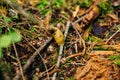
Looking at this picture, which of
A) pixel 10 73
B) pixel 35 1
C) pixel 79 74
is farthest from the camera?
pixel 35 1

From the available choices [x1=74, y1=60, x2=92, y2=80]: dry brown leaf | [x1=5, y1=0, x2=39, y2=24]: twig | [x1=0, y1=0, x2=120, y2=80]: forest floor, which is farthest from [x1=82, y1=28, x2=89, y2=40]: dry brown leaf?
[x1=5, y1=0, x2=39, y2=24]: twig

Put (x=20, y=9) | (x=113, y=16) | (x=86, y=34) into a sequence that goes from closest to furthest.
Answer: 1. (x=20, y=9)
2. (x=86, y=34)
3. (x=113, y=16)

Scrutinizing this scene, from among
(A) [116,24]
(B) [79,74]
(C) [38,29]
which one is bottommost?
(B) [79,74]

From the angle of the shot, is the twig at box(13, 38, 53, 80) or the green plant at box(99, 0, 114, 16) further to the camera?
the green plant at box(99, 0, 114, 16)

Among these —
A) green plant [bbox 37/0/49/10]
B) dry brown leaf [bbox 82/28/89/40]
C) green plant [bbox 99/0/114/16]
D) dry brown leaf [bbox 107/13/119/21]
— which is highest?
green plant [bbox 37/0/49/10]

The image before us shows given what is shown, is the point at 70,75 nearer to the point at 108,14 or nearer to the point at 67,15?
the point at 67,15

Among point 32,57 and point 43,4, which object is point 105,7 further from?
point 32,57

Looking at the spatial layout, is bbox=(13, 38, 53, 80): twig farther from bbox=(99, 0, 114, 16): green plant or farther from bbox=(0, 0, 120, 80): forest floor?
bbox=(99, 0, 114, 16): green plant

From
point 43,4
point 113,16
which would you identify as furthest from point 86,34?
point 43,4

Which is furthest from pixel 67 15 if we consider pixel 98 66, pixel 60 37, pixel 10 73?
pixel 10 73
